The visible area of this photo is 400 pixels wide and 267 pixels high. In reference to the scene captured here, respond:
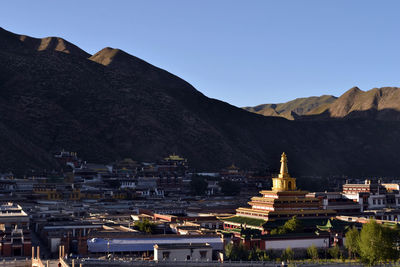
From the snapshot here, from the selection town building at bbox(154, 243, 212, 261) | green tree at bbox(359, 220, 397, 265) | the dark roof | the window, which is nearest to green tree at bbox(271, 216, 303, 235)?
town building at bbox(154, 243, 212, 261)

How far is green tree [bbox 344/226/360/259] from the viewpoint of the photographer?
74175mm

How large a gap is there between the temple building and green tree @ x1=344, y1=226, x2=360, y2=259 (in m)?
12.3

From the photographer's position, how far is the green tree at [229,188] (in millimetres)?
184125

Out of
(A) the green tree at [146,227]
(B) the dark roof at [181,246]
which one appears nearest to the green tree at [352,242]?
(B) the dark roof at [181,246]

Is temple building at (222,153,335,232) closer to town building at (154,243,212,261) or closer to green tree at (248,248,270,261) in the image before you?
green tree at (248,248,270,261)

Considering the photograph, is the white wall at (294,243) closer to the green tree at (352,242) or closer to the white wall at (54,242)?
the green tree at (352,242)

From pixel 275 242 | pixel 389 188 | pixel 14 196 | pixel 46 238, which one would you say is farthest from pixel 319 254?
pixel 14 196

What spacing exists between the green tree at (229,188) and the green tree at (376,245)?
115 meters

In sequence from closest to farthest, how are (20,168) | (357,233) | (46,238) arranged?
(357,233)
(46,238)
(20,168)

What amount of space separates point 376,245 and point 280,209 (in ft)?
75.1

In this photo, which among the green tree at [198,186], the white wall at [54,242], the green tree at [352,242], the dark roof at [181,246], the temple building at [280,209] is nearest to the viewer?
the dark roof at [181,246]

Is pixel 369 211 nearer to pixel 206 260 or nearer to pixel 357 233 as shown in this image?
pixel 357 233

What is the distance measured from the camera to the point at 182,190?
600ft

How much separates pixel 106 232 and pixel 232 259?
51.5 feet
